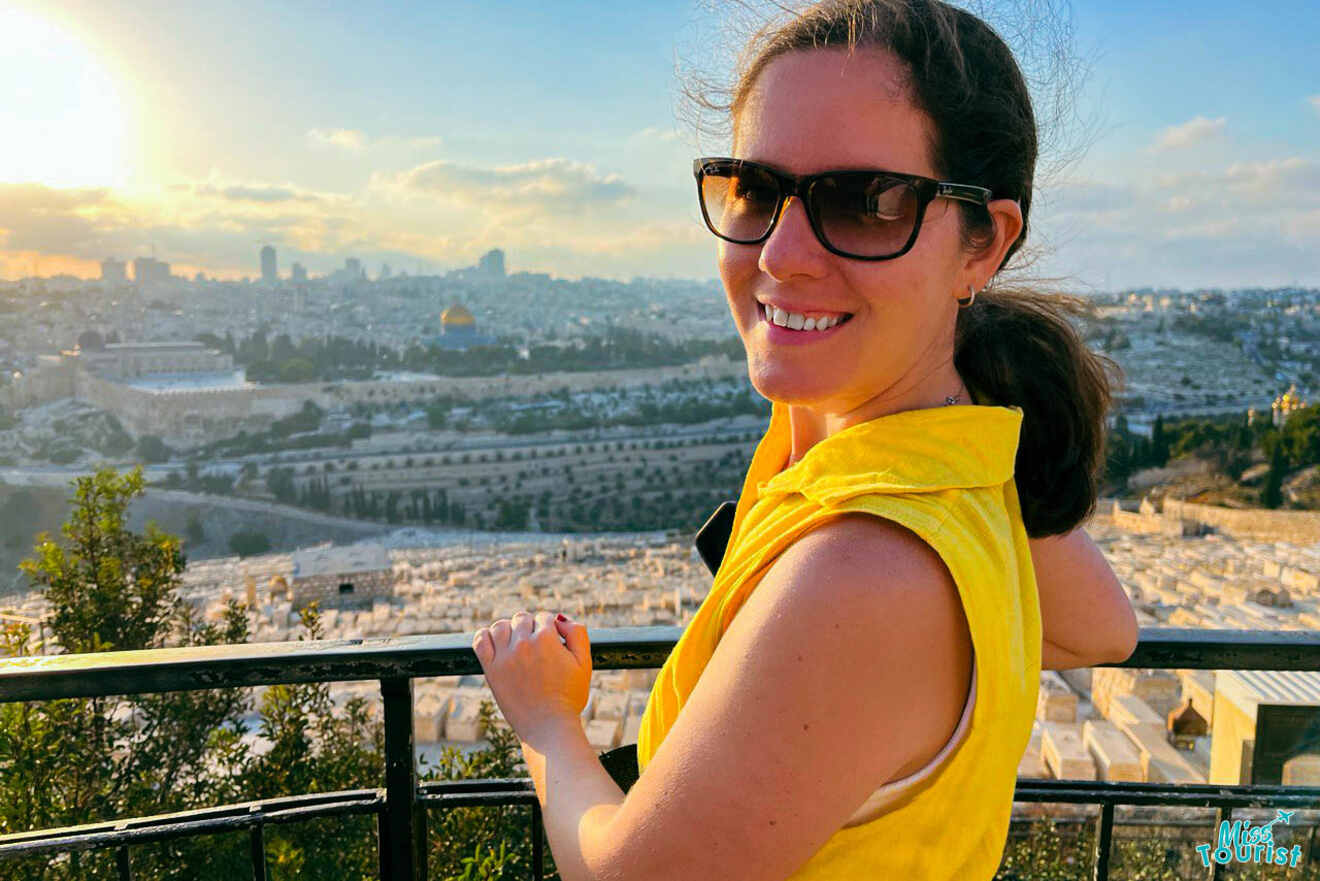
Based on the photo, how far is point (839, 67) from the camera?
0.53 metres

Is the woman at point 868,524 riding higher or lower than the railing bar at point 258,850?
higher

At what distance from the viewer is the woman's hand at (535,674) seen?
2.01ft

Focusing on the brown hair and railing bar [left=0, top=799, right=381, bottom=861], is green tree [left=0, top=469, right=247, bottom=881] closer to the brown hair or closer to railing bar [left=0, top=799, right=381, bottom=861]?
railing bar [left=0, top=799, right=381, bottom=861]

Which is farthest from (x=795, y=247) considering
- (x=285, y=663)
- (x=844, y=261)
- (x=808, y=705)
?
(x=285, y=663)

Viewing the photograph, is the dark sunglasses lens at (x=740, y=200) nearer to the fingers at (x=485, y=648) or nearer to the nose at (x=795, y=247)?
the nose at (x=795, y=247)

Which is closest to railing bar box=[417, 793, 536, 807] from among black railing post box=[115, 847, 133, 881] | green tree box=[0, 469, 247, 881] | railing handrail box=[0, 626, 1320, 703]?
railing handrail box=[0, 626, 1320, 703]

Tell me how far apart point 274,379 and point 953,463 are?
43.2 meters

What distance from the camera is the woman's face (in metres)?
0.54

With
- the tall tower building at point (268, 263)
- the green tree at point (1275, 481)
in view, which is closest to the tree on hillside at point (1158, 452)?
the green tree at point (1275, 481)

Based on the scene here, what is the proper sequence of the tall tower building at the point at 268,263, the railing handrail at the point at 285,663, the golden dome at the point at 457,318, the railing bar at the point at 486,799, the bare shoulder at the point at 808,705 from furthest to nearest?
the tall tower building at the point at 268,263 → the golden dome at the point at 457,318 → the railing bar at the point at 486,799 → the railing handrail at the point at 285,663 → the bare shoulder at the point at 808,705

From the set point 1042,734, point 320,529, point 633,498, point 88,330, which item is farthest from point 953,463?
point 88,330

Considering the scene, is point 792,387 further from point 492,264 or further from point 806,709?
point 492,264

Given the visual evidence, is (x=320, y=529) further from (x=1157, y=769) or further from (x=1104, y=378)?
(x=1104, y=378)

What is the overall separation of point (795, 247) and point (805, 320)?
0.04m
